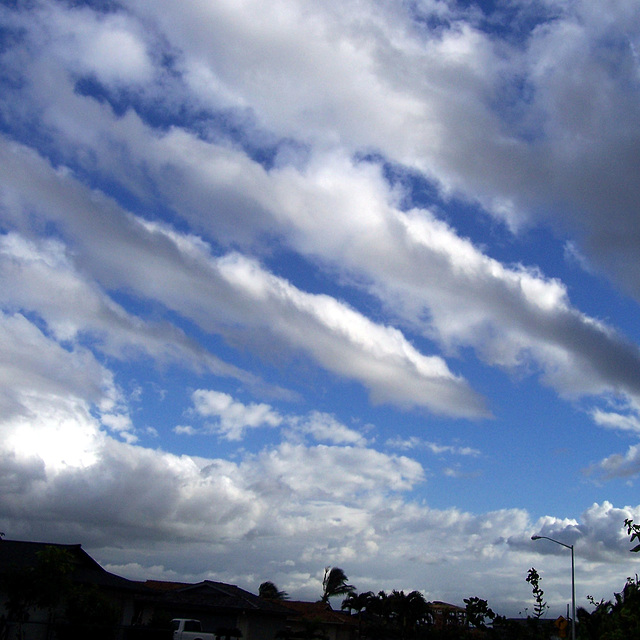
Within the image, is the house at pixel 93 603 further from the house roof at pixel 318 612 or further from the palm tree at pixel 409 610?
the palm tree at pixel 409 610

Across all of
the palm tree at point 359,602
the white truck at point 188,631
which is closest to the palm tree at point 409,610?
the palm tree at point 359,602

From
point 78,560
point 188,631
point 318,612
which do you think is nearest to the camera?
point 78,560

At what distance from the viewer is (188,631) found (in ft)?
129

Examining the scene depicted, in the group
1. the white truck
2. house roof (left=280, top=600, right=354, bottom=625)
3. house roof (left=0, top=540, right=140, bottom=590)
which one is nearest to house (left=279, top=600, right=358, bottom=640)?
house roof (left=280, top=600, right=354, bottom=625)

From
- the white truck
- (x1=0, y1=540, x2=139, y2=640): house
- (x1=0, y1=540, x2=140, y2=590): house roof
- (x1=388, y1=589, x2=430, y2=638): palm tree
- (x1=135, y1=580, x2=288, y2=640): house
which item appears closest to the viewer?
(x1=0, y1=540, x2=139, y2=640): house

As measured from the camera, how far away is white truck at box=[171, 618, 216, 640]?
38594mm

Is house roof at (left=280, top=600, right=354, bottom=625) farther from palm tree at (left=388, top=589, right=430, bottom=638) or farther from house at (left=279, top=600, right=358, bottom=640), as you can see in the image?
palm tree at (left=388, top=589, right=430, bottom=638)

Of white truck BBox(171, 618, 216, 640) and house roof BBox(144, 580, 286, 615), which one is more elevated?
house roof BBox(144, 580, 286, 615)

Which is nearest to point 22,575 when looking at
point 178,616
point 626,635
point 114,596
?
point 114,596

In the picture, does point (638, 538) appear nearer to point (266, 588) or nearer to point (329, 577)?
point (329, 577)

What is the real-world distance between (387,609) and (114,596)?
46111 mm

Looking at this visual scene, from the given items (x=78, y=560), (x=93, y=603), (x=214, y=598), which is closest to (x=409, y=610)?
(x=214, y=598)

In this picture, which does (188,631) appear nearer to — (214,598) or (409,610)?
(214,598)

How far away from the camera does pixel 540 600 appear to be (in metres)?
14.3
